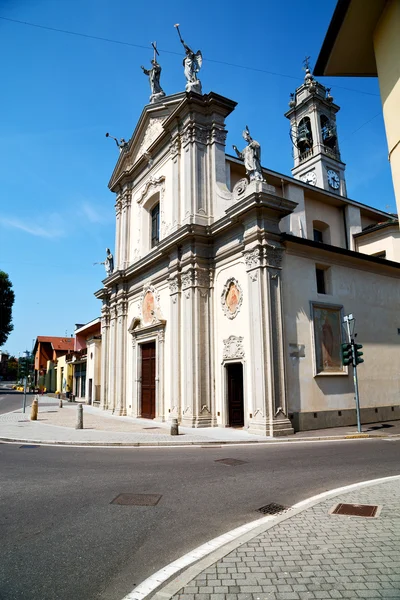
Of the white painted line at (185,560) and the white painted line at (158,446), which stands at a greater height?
the white painted line at (185,560)

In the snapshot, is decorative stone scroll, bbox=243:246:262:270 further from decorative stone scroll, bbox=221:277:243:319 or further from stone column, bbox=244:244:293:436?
decorative stone scroll, bbox=221:277:243:319

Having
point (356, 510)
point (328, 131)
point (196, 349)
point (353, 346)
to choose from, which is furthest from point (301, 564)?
point (328, 131)

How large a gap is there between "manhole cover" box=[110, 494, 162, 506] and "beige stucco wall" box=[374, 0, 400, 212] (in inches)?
209

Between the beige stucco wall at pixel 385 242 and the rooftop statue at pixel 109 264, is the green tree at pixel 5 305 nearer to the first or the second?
the rooftop statue at pixel 109 264

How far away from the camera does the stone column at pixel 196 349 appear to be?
17516 millimetres

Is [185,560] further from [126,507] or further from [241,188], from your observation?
[241,188]

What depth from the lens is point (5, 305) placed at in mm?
53375

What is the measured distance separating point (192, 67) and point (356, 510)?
2214cm

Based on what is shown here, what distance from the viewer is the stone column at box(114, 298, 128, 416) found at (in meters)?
25.4

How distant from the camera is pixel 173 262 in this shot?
66.1 ft

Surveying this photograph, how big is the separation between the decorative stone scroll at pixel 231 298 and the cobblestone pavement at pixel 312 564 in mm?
12048

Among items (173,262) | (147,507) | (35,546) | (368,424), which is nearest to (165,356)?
(173,262)

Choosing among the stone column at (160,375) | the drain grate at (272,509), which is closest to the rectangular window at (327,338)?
the stone column at (160,375)

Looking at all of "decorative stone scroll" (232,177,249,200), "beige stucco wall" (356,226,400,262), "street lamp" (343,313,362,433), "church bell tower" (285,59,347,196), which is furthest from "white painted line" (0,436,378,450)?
"church bell tower" (285,59,347,196)
